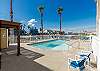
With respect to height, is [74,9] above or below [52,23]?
above

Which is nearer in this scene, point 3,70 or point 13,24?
point 3,70

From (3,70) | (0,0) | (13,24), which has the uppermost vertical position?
(0,0)

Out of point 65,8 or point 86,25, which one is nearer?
point 86,25

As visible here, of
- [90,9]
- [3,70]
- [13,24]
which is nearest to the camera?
[3,70]

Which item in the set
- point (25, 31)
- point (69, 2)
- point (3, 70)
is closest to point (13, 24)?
point (3, 70)

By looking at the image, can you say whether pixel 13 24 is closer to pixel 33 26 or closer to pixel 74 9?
pixel 33 26

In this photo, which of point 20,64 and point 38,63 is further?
point 38,63

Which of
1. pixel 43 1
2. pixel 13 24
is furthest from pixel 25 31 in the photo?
pixel 13 24

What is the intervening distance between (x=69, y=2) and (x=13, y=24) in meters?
35.0

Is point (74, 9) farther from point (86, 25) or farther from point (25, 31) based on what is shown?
point (25, 31)

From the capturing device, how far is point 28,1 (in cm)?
4159

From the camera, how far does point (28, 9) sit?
44.4 meters

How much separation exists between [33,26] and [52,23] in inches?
207

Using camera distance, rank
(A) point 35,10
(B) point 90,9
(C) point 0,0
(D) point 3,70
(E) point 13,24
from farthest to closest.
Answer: (A) point 35,10 → (B) point 90,9 → (C) point 0,0 → (E) point 13,24 → (D) point 3,70
